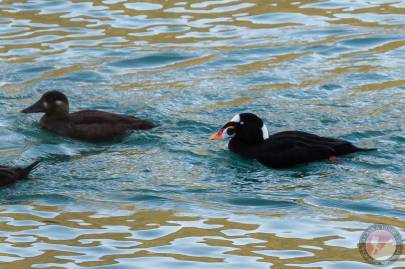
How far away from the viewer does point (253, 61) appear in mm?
17875

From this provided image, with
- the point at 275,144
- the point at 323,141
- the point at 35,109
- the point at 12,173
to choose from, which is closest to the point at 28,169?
the point at 12,173

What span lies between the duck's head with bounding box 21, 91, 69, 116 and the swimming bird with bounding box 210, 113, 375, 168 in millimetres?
2241

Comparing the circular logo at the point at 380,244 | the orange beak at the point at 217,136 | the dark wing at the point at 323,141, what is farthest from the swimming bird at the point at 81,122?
the circular logo at the point at 380,244

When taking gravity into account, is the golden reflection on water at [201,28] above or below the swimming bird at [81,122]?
above

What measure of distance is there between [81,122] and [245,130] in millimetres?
2153

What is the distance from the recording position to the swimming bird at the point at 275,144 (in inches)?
537

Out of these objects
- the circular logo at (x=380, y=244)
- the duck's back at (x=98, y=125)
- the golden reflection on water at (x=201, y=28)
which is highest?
the golden reflection on water at (x=201, y=28)

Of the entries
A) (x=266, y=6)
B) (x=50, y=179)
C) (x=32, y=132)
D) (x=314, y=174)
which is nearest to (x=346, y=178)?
(x=314, y=174)

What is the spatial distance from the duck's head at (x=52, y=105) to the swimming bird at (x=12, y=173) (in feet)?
7.82

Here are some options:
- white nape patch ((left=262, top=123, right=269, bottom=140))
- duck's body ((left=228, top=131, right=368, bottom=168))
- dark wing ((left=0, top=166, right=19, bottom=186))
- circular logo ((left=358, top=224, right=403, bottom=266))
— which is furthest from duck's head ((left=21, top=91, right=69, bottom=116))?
circular logo ((left=358, top=224, right=403, bottom=266))

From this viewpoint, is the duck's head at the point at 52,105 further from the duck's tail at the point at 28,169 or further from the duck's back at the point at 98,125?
the duck's tail at the point at 28,169

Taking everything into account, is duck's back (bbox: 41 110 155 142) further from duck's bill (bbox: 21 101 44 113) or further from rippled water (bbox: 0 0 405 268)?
duck's bill (bbox: 21 101 44 113)

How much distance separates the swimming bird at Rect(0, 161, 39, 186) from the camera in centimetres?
1281

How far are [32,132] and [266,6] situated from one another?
6.29 metres
